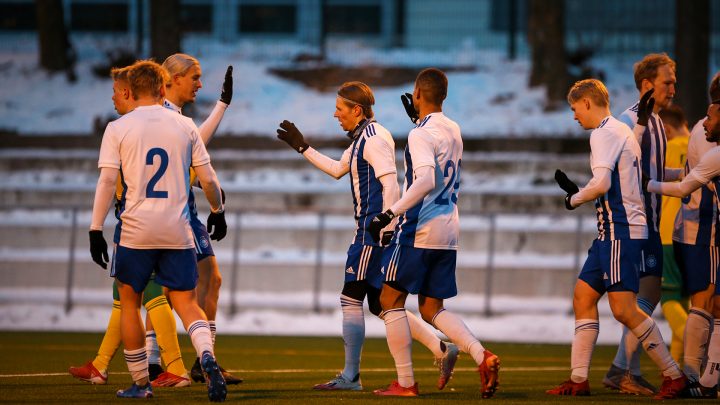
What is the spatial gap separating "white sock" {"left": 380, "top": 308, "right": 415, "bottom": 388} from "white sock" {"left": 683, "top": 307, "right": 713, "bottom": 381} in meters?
1.93

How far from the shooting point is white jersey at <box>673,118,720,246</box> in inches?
344

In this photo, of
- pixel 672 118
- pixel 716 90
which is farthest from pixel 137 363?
pixel 672 118

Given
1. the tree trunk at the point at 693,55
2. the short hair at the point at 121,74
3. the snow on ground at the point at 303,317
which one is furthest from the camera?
the tree trunk at the point at 693,55

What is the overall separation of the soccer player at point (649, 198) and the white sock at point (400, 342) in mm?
1562

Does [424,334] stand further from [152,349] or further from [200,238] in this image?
[152,349]

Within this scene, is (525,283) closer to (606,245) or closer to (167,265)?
(606,245)

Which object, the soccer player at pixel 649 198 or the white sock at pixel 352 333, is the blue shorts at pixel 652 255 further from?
the white sock at pixel 352 333

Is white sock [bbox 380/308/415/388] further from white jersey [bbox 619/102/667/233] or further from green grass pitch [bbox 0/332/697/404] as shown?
white jersey [bbox 619/102/667/233]

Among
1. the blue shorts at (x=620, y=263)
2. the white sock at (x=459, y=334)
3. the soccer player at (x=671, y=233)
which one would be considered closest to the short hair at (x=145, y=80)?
the white sock at (x=459, y=334)

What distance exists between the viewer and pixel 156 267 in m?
7.80

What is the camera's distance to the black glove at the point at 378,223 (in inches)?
308

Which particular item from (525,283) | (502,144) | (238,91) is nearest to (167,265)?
(525,283)

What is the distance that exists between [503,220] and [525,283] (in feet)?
7.60

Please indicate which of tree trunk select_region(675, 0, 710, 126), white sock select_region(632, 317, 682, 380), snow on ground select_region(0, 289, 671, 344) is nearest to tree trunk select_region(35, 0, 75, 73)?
snow on ground select_region(0, 289, 671, 344)
